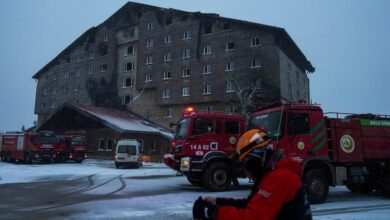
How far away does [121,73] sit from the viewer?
56.9 metres

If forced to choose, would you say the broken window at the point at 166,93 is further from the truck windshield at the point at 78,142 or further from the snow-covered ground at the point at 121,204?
the snow-covered ground at the point at 121,204

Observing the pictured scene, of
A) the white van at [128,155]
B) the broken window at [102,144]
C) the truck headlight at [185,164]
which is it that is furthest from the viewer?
the broken window at [102,144]

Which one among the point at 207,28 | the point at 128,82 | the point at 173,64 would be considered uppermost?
the point at 207,28

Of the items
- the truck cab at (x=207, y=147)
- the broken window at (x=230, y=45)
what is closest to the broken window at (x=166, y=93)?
the broken window at (x=230, y=45)

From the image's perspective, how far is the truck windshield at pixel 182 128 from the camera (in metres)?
15.8

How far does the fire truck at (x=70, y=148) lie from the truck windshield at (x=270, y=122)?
25.7m

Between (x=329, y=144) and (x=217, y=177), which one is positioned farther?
(x=217, y=177)

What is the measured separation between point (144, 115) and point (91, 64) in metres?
13.7

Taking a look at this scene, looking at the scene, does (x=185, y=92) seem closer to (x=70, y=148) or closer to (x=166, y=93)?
(x=166, y=93)

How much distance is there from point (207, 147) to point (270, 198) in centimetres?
1297

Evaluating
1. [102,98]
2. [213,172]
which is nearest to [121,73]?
[102,98]

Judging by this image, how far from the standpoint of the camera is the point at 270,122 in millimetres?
12484

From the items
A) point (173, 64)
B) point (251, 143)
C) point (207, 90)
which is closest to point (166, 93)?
point (173, 64)

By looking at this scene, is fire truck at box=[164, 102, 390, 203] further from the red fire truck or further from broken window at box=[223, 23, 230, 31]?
broken window at box=[223, 23, 230, 31]
